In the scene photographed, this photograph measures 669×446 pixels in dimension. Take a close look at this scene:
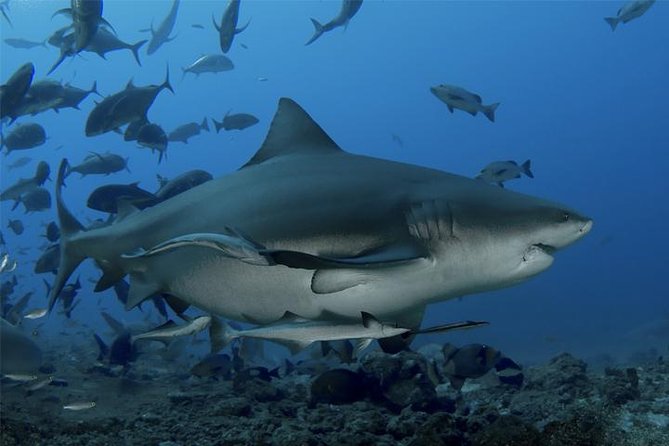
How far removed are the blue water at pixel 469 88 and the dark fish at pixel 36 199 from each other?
212 feet

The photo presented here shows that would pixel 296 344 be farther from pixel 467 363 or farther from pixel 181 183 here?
pixel 181 183

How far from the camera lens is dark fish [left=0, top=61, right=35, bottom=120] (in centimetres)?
804

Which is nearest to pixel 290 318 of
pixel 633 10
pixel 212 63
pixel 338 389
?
pixel 338 389

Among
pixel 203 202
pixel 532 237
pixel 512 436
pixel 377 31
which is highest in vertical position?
pixel 377 31

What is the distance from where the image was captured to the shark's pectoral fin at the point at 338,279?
287cm

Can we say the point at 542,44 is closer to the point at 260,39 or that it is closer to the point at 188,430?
the point at 260,39

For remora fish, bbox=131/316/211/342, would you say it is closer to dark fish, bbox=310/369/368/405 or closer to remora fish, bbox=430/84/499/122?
dark fish, bbox=310/369/368/405

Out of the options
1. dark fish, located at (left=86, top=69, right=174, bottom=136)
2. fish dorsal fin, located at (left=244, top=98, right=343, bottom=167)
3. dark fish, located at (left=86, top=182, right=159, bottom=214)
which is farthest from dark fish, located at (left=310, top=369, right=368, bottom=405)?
dark fish, located at (left=86, top=69, right=174, bottom=136)

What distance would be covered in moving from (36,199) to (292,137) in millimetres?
9896

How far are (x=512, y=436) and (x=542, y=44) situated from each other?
136 m

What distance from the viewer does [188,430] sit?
4.75 m

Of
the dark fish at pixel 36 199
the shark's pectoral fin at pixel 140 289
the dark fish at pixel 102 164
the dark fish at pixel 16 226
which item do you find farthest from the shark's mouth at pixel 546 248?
the dark fish at pixel 16 226

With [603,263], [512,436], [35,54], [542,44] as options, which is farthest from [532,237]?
[603,263]

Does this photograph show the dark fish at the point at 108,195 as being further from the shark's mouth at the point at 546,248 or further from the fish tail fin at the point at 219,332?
the shark's mouth at the point at 546,248
